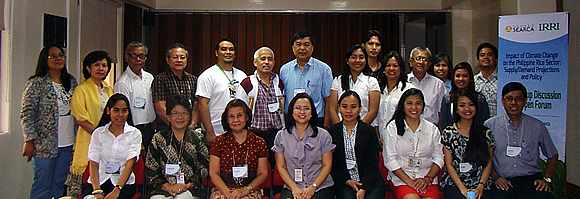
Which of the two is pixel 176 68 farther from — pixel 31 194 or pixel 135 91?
pixel 31 194

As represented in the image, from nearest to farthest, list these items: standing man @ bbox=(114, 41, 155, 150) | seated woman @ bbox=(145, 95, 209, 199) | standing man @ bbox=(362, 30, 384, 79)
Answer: seated woman @ bbox=(145, 95, 209, 199)
standing man @ bbox=(114, 41, 155, 150)
standing man @ bbox=(362, 30, 384, 79)

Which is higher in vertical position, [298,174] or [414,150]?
[414,150]

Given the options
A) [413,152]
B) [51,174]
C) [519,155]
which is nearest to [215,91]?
[51,174]

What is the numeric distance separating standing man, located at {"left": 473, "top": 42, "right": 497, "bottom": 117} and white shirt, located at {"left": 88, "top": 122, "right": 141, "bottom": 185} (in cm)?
311

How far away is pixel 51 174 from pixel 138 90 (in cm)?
99

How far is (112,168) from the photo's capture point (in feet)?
11.5

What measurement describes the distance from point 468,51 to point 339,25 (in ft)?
5.50

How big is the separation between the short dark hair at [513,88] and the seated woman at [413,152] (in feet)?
2.75

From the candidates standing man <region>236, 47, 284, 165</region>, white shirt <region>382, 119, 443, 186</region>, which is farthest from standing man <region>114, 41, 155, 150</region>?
white shirt <region>382, 119, 443, 186</region>

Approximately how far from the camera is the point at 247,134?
3449 mm

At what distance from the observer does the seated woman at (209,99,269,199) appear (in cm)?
334

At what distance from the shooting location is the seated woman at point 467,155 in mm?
3559

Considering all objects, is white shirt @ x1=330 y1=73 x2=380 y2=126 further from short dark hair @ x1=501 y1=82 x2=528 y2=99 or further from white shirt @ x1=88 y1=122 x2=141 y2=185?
Result: white shirt @ x1=88 y1=122 x2=141 y2=185

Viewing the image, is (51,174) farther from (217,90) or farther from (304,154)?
(304,154)
